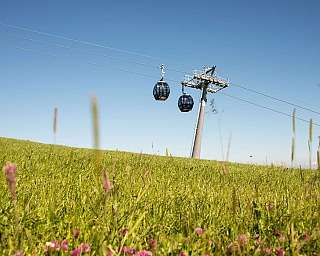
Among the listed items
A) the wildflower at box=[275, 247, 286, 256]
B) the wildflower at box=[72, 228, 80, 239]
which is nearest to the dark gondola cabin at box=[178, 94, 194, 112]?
the wildflower at box=[72, 228, 80, 239]

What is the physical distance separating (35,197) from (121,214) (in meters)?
1.02

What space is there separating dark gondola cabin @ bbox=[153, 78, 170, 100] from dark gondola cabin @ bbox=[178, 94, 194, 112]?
3222 mm

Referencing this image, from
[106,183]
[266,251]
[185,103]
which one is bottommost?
[266,251]

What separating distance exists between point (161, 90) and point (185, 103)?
394 cm

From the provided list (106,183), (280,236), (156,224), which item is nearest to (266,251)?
(280,236)

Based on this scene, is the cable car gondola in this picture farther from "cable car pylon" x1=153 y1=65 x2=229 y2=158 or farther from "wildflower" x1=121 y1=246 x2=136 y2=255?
"wildflower" x1=121 y1=246 x2=136 y2=255

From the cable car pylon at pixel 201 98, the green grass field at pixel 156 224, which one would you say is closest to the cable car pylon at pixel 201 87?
the cable car pylon at pixel 201 98

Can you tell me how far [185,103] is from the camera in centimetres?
4100

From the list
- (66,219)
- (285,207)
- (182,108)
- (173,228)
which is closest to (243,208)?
(285,207)

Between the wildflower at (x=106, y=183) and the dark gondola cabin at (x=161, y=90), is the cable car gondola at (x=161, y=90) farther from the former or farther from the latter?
the wildflower at (x=106, y=183)

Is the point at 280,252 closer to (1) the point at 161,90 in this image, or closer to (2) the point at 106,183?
(2) the point at 106,183

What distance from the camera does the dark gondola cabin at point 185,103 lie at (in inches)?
1614

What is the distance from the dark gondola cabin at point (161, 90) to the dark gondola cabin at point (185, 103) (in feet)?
10.6

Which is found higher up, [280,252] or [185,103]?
[185,103]
